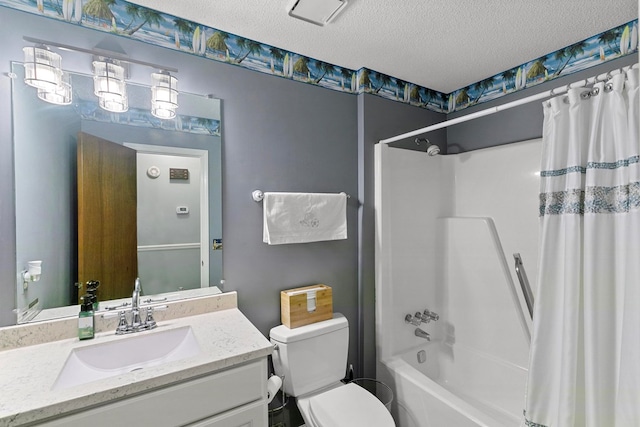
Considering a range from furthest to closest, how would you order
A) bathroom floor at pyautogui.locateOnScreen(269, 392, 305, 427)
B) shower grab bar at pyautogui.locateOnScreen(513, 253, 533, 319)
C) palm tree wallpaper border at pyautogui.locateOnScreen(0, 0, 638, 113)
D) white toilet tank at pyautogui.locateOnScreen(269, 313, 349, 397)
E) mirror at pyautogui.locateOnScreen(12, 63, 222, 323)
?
shower grab bar at pyautogui.locateOnScreen(513, 253, 533, 319)
bathroom floor at pyautogui.locateOnScreen(269, 392, 305, 427)
white toilet tank at pyautogui.locateOnScreen(269, 313, 349, 397)
palm tree wallpaper border at pyautogui.locateOnScreen(0, 0, 638, 113)
mirror at pyautogui.locateOnScreen(12, 63, 222, 323)

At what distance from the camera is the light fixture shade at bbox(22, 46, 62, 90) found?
1195 mm

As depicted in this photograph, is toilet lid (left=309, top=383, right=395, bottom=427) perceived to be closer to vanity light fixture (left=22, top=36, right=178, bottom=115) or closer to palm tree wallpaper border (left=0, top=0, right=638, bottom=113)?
vanity light fixture (left=22, top=36, right=178, bottom=115)

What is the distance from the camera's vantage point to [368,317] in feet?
6.84

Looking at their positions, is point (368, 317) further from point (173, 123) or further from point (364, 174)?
point (173, 123)

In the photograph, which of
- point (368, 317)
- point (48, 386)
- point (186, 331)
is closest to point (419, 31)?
point (368, 317)

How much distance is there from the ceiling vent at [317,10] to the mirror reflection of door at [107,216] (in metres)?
1.06

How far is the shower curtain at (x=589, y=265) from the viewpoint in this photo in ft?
3.29

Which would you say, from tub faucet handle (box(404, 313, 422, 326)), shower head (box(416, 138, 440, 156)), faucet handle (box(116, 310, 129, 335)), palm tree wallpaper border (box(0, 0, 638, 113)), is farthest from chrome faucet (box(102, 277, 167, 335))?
shower head (box(416, 138, 440, 156))

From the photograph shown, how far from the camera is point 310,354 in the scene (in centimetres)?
168

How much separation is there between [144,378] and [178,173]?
0.95 meters

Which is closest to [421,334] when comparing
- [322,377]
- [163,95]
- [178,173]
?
Result: [322,377]

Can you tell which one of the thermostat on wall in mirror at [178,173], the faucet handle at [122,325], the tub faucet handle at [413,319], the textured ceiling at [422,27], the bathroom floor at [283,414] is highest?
the textured ceiling at [422,27]

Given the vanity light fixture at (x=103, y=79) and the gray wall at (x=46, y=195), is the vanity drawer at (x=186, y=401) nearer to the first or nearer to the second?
the gray wall at (x=46, y=195)

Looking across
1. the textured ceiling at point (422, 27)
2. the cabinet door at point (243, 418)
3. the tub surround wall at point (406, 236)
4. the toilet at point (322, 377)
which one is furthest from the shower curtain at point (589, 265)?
the cabinet door at point (243, 418)
